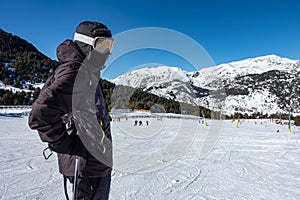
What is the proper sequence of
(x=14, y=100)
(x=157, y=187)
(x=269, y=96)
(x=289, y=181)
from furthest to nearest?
(x=269, y=96) < (x=14, y=100) < (x=289, y=181) < (x=157, y=187)

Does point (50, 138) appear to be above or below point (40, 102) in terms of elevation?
below

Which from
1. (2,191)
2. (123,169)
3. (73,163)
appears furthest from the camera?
(123,169)

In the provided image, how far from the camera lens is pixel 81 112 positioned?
4.02 ft

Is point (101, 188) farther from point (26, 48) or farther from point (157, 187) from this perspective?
point (26, 48)

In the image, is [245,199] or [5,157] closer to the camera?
[245,199]

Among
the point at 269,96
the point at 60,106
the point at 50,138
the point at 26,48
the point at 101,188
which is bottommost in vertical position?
the point at 101,188

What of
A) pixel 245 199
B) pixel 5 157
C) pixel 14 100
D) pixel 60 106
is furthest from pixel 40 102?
pixel 14 100

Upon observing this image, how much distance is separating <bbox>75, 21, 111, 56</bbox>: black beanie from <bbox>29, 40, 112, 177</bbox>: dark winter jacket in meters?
0.04

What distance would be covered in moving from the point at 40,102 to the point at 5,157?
5.22 meters

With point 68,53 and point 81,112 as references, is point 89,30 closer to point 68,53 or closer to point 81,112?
point 68,53

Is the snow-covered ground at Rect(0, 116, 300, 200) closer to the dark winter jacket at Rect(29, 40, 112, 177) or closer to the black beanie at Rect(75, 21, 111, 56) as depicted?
the dark winter jacket at Rect(29, 40, 112, 177)

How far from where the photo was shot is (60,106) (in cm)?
108

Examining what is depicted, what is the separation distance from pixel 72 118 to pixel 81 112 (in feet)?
0.23

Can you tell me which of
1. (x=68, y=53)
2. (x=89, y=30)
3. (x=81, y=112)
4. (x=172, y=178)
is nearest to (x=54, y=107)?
(x=81, y=112)
